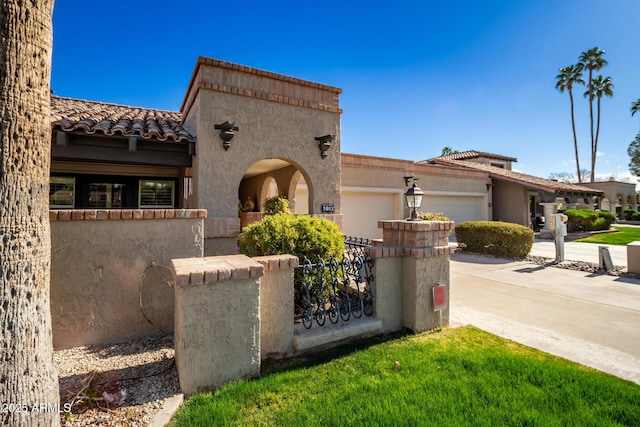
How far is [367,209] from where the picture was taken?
15.5m

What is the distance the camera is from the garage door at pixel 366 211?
583 inches

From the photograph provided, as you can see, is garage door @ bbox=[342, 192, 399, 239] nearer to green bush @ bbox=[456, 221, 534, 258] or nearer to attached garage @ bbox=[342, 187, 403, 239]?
attached garage @ bbox=[342, 187, 403, 239]

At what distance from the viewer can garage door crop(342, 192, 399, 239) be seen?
1480 cm

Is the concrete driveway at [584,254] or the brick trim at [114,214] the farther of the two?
the concrete driveway at [584,254]

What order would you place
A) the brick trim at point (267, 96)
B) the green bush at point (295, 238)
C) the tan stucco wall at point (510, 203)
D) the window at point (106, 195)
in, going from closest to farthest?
the green bush at point (295, 238) < the brick trim at point (267, 96) < the window at point (106, 195) < the tan stucco wall at point (510, 203)

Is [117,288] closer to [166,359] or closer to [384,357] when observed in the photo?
[166,359]

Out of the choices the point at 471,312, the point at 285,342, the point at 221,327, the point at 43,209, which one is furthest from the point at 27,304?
the point at 471,312

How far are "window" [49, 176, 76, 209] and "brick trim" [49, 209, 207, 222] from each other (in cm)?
698

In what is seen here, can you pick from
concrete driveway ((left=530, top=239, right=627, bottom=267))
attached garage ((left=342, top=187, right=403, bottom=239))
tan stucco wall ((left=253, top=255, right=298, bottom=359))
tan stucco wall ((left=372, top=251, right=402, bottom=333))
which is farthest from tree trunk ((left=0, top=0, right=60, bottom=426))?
concrete driveway ((left=530, top=239, right=627, bottom=267))

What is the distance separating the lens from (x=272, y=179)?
492 inches

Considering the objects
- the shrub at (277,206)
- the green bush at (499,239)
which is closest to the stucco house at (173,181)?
the shrub at (277,206)

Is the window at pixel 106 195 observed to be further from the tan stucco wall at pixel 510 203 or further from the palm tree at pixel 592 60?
the palm tree at pixel 592 60

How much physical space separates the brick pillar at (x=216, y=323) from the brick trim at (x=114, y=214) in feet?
5.12

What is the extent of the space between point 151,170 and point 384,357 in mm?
10038
